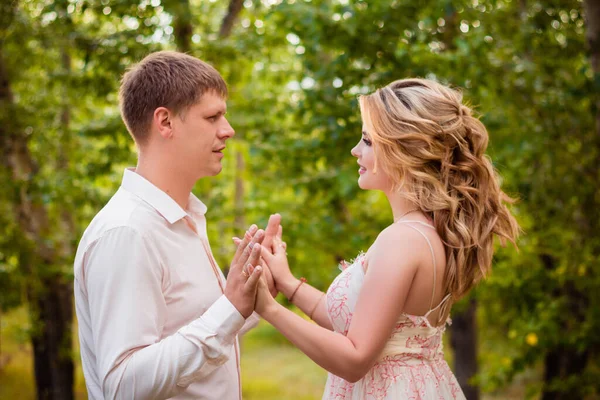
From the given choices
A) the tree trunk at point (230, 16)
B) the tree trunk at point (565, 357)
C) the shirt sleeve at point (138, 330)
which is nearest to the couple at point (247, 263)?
the shirt sleeve at point (138, 330)

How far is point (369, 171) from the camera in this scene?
2.50 m

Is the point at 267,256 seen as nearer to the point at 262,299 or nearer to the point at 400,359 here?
the point at 262,299

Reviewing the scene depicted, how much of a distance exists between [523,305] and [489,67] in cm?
215

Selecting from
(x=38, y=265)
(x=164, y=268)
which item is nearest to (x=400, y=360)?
(x=164, y=268)

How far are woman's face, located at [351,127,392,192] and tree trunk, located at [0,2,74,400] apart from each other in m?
4.03

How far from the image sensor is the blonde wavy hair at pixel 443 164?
7.72ft

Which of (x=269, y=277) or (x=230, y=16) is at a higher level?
(x=230, y=16)

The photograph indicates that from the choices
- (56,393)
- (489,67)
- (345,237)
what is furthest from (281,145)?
(56,393)

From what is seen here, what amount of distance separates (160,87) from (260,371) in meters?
14.6

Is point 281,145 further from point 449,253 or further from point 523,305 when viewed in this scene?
point 449,253

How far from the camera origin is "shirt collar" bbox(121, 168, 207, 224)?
2.17 metres

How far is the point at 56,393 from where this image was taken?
716 centimetres

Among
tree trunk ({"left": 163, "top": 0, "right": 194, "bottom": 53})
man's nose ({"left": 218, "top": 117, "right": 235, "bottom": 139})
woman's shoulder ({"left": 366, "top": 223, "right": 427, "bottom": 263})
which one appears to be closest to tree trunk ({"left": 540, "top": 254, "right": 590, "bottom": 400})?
woman's shoulder ({"left": 366, "top": 223, "right": 427, "bottom": 263})

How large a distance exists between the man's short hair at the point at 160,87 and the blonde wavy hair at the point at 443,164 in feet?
2.17
